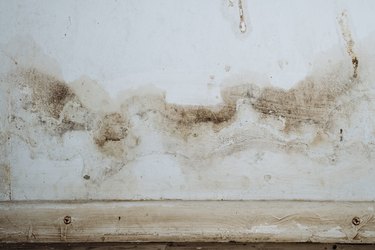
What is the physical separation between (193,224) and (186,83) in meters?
0.69

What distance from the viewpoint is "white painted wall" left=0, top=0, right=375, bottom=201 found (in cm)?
219

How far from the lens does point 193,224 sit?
7.12 feet

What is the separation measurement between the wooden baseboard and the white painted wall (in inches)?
3.1

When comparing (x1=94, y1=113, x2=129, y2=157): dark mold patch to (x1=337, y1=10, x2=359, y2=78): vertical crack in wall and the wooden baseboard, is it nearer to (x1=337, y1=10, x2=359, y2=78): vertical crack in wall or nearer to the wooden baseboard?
the wooden baseboard

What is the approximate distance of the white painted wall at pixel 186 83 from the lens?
2.19 metres

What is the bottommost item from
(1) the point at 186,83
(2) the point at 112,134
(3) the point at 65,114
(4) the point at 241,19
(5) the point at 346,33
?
(2) the point at 112,134

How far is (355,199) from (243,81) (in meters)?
0.81

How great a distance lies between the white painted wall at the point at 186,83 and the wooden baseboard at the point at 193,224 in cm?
8

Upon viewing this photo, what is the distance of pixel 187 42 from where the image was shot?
7.23 ft

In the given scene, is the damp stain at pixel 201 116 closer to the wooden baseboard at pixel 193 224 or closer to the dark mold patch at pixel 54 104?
the dark mold patch at pixel 54 104

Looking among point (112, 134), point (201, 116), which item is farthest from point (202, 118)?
point (112, 134)

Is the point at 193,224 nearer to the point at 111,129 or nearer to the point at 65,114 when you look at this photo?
the point at 111,129

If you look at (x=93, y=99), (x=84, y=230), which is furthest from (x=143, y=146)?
(x=84, y=230)

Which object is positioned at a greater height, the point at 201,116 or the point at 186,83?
the point at 186,83
